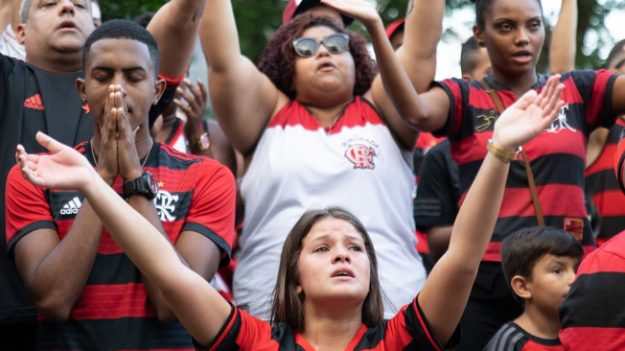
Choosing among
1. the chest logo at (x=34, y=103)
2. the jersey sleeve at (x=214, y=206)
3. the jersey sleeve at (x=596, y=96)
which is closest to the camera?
the jersey sleeve at (x=214, y=206)

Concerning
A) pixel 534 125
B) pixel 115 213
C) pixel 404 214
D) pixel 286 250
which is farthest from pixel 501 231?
pixel 115 213

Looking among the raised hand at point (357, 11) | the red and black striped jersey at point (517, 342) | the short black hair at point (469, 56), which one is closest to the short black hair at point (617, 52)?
the short black hair at point (469, 56)

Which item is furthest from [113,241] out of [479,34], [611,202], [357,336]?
[611,202]

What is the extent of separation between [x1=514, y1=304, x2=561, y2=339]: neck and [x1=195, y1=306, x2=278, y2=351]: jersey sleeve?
4.49 ft

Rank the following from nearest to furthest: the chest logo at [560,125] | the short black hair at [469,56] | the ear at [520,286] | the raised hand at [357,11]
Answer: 1. the ear at [520,286]
2. the raised hand at [357,11]
3. the chest logo at [560,125]
4. the short black hair at [469,56]

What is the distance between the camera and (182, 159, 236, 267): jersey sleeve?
16.4 ft

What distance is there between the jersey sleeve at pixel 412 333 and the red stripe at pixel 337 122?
1.70 m

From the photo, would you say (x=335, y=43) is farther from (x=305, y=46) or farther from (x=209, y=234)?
(x=209, y=234)

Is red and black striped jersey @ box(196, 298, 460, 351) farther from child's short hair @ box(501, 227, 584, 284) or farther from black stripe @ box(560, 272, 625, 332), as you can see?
child's short hair @ box(501, 227, 584, 284)

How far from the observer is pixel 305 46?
6355 millimetres

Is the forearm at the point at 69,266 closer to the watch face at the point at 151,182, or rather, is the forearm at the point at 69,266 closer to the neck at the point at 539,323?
the watch face at the point at 151,182

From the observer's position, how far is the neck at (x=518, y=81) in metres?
6.10

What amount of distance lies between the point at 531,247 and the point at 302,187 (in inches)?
45.0

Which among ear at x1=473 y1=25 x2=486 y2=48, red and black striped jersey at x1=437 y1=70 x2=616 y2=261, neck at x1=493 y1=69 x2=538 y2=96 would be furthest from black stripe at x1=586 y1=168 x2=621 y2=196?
ear at x1=473 y1=25 x2=486 y2=48
